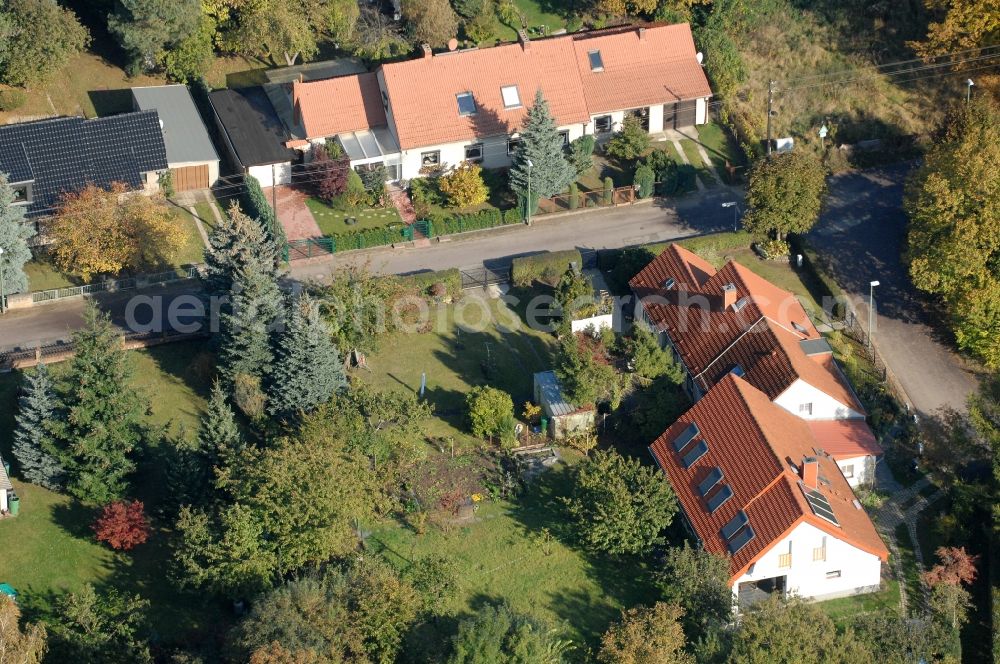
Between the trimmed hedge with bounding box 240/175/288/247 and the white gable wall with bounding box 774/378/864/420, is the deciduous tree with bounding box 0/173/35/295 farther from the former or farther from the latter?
the white gable wall with bounding box 774/378/864/420

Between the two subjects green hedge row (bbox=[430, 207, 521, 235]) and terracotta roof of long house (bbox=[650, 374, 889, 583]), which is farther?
green hedge row (bbox=[430, 207, 521, 235])

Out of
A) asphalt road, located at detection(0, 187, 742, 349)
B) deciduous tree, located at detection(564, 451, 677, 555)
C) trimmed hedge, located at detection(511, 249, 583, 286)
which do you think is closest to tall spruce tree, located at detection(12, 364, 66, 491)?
asphalt road, located at detection(0, 187, 742, 349)

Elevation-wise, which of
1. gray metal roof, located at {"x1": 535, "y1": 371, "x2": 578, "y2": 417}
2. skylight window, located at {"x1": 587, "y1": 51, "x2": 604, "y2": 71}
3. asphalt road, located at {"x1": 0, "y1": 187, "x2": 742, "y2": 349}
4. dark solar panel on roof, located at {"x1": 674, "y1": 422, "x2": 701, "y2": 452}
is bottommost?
dark solar panel on roof, located at {"x1": 674, "y1": 422, "x2": 701, "y2": 452}

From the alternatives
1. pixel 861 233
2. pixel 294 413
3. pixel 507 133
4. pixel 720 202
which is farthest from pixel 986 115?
pixel 294 413

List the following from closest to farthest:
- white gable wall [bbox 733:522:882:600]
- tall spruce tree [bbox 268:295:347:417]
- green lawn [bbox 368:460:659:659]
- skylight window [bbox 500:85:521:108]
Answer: white gable wall [bbox 733:522:882:600] < green lawn [bbox 368:460:659:659] < tall spruce tree [bbox 268:295:347:417] < skylight window [bbox 500:85:521:108]

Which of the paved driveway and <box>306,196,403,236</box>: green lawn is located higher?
<box>306,196,403,236</box>: green lawn

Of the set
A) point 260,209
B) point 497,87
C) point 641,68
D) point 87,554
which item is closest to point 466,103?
point 497,87

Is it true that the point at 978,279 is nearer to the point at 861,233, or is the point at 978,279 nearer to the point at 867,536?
the point at 861,233
